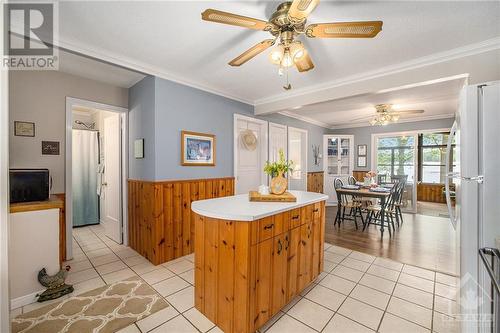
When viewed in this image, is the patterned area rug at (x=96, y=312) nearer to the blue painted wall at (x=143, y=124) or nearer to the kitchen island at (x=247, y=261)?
the kitchen island at (x=247, y=261)

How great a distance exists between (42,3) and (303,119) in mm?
5169

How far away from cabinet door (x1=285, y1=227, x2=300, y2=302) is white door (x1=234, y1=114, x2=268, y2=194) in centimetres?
217

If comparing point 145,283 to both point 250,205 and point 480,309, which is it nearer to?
point 250,205

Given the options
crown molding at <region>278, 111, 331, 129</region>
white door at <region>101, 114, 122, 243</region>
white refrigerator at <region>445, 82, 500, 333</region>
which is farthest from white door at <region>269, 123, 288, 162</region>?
white refrigerator at <region>445, 82, 500, 333</region>

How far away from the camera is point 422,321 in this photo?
179 cm

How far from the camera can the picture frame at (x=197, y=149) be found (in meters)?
3.13

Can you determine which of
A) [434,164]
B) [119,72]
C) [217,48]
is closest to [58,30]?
[119,72]

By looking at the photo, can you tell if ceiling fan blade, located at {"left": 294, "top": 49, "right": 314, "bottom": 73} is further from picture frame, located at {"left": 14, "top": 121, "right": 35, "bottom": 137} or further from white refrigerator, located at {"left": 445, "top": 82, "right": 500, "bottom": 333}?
picture frame, located at {"left": 14, "top": 121, "right": 35, "bottom": 137}

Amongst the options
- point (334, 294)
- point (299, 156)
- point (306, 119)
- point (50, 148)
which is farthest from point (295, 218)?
point (306, 119)

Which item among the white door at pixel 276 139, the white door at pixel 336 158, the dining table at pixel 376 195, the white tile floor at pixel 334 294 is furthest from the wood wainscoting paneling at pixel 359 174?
the white tile floor at pixel 334 294

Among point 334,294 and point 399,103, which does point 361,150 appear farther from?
point 334,294

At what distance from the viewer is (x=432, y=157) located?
286 inches

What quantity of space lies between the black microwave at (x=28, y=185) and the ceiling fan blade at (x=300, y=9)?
2.89 m

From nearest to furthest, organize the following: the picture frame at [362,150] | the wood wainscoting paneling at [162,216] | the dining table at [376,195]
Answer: the wood wainscoting paneling at [162,216], the dining table at [376,195], the picture frame at [362,150]
